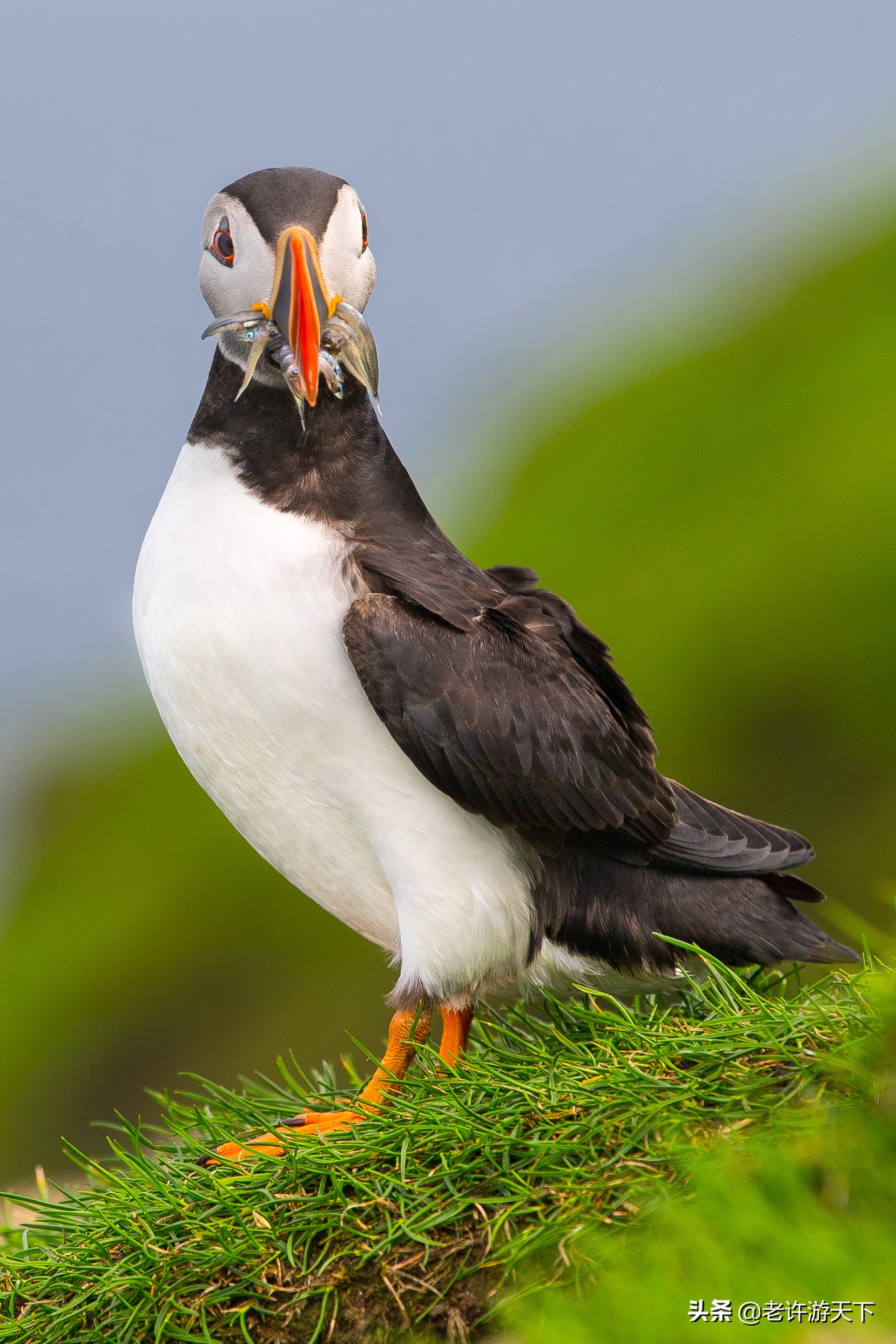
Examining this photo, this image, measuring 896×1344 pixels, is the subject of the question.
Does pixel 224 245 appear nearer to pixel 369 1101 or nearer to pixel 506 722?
pixel 506 722

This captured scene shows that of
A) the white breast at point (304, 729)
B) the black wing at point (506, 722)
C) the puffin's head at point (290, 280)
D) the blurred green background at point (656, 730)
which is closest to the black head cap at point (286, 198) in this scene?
the puffin's head at point (290, 280)

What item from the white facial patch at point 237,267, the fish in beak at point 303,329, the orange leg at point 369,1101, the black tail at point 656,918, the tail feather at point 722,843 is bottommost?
the orange leg at point 369,1101

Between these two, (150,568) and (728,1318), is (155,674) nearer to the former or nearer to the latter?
(150,568)

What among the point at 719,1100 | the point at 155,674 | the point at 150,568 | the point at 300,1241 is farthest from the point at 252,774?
the point at 719,1100

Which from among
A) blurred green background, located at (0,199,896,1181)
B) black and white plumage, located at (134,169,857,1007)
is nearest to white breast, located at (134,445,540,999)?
black and white plumage, located at (134,169,857,1007)

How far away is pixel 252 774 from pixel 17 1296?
1.35m

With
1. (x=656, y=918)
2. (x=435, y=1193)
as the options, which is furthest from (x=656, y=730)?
(x=435, y=1193)

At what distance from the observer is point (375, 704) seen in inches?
137

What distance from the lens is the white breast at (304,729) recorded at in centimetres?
357

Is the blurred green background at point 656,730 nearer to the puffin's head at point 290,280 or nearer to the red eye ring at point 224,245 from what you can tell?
the puffin's head at point 290,280

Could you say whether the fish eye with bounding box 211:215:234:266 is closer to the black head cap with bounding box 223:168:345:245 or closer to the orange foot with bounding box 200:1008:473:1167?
the black head cap with bounding box 223:168:345:245

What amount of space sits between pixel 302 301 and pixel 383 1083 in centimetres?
197

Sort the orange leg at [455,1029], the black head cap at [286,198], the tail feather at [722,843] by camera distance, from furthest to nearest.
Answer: the tail feather at [722,843], the orange leg at [455,1029], the black head cap at [286,198]

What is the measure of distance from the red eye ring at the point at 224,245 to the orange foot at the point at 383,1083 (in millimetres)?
2062
